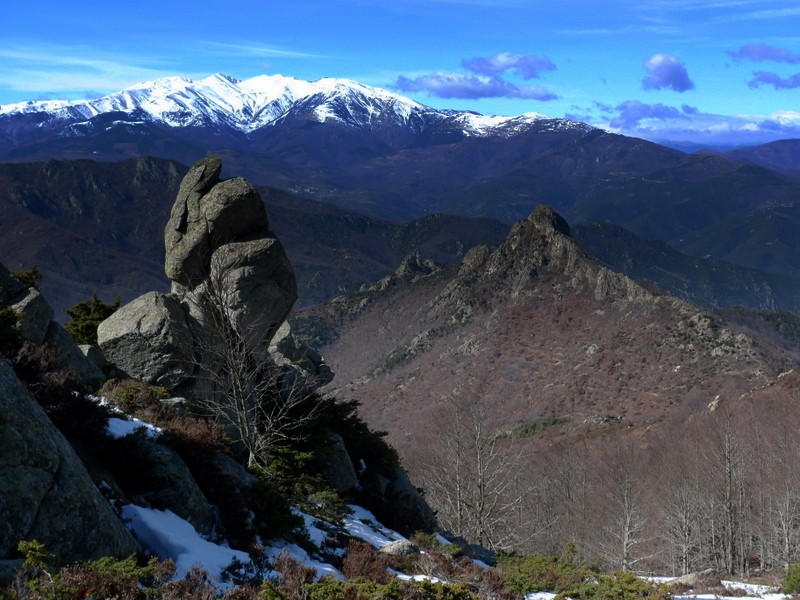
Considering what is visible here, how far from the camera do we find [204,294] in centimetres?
2269

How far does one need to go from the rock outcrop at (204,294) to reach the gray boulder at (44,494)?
9.73 m

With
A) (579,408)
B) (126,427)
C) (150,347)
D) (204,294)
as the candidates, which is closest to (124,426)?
(126,427)

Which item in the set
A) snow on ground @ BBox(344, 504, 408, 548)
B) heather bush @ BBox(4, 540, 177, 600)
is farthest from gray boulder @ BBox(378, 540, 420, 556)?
heather bush @ BBox(4, 540, 177, 600)

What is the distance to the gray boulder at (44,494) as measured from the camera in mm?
9125

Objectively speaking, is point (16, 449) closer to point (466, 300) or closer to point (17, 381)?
point (17, 381)

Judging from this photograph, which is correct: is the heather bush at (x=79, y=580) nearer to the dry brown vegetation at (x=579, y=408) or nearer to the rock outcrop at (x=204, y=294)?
the rock outcrop at (x=204, y=294)

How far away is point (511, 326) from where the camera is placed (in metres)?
135

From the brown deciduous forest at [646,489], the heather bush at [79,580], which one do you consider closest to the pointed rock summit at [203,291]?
the brown deciduous forest at [646,489]

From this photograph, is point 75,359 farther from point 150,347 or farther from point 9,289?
point 150,347

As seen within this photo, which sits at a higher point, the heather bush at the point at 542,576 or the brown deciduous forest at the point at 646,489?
the heather bush at the point at 542,576

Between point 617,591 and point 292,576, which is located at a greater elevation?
point 292,576

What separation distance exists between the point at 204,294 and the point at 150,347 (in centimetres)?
226

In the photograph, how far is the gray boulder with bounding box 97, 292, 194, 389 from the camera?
70.7 feet

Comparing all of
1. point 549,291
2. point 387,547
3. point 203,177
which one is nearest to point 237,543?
point 387,547
